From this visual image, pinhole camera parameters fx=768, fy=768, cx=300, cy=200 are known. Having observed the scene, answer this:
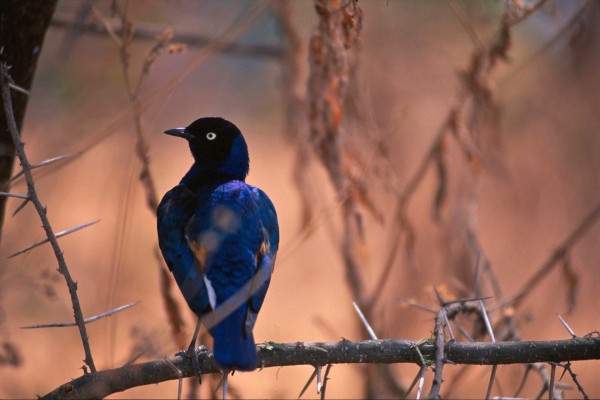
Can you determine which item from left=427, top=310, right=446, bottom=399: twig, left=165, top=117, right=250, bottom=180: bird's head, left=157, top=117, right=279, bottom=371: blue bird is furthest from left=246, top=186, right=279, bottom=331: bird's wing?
left=427, top=310, right=446, bottom=399: twig

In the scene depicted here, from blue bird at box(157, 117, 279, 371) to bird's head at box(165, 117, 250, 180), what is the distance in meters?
0.09

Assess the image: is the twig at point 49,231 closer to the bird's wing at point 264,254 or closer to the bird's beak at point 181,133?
the bird's wing at point 264,254

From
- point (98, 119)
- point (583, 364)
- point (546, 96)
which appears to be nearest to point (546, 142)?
point (546, 96)

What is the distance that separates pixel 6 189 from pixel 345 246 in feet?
8.51

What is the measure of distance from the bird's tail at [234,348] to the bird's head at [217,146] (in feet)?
4.86

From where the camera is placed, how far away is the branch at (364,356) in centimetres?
260

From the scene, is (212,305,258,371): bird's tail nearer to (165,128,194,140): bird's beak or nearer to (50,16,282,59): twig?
(165,128,194,140): bird's beak

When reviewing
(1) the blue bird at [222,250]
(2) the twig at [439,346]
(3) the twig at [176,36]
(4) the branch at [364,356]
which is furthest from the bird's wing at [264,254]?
(3) the twig at [176,36]

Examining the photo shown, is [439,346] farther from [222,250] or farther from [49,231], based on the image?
[49,231]

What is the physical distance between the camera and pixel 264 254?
345 cm

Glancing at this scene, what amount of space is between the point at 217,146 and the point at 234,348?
1.76 meters

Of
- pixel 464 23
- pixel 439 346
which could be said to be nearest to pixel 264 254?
pixel 439 346

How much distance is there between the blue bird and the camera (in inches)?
111

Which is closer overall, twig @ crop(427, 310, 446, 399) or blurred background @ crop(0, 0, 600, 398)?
twig @ crop(427, 310, 446, 399)
